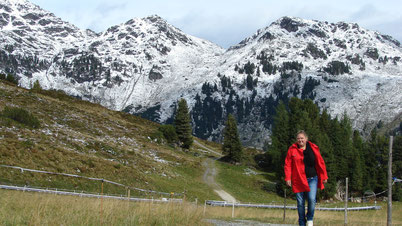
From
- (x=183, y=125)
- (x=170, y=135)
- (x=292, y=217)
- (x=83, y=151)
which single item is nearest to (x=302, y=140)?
(x=292, y=217)

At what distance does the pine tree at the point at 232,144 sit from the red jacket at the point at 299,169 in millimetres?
65895

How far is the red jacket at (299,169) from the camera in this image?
10.6 m

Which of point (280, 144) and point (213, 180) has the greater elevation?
point (280, 144)

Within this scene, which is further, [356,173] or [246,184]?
[246,184]

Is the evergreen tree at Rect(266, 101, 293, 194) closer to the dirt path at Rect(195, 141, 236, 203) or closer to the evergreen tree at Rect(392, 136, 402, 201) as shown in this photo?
the dirt path at Rect(195, 141, 236, 203)

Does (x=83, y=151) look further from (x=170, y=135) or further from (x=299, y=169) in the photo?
(x=299, y=169)

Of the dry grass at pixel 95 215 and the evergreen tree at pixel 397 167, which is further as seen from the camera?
the evergreen tree at pixel 397 167

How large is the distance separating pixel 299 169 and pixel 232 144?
2627 inches

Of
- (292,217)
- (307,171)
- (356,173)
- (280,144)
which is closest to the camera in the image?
(307,171)

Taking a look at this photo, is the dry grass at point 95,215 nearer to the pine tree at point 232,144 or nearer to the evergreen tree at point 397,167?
the evergreen tree at point 397,167

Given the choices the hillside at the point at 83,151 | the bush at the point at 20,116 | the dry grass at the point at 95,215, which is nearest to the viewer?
the dry grass at the point at 95,215

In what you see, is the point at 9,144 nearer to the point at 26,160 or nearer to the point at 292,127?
the point at 26,160

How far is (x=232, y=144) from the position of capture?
77.2 m

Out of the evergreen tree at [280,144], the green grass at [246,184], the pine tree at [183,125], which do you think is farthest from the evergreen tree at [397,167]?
the pine tree at [183,125]
